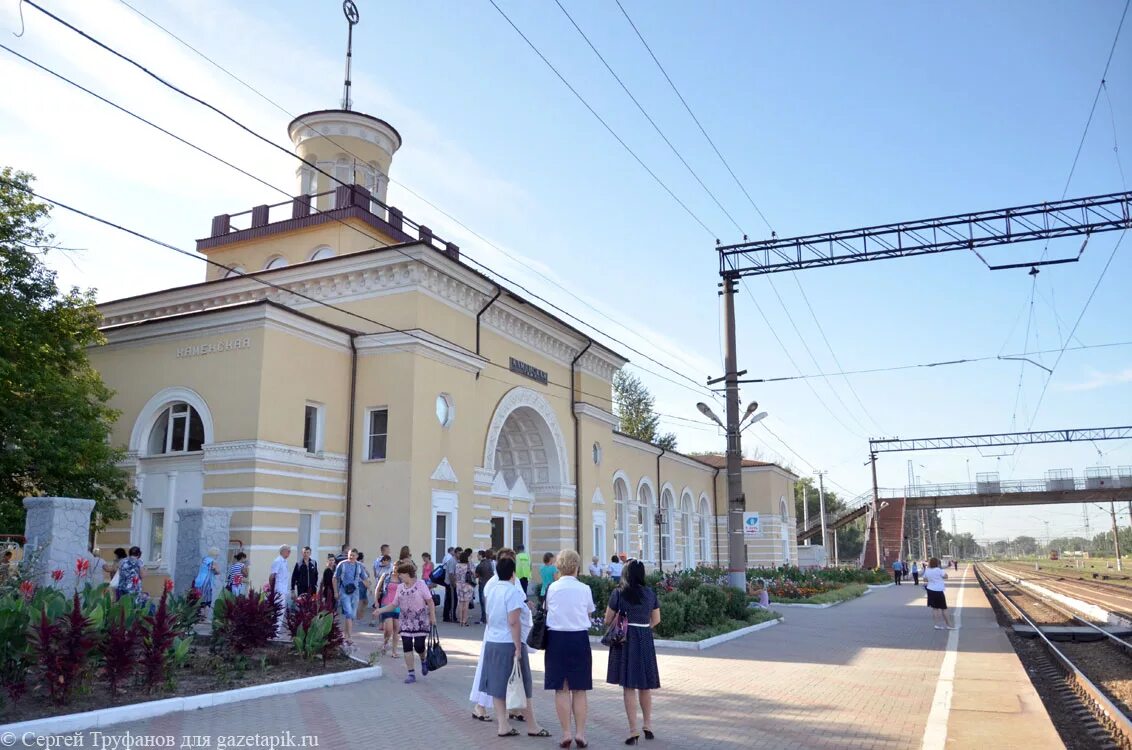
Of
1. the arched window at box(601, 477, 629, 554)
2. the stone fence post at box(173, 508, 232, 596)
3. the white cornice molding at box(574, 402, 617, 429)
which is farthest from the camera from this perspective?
the arched window at box(601, 477, 629, 554)

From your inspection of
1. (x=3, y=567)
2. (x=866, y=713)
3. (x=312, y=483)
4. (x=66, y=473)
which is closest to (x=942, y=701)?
(x=866, y=713)

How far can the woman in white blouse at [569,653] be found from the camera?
7.00 m

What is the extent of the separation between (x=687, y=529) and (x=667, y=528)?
2.87 meters

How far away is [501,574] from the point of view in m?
7.68

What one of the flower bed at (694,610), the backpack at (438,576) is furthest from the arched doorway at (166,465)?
the flower bed at (694,610)

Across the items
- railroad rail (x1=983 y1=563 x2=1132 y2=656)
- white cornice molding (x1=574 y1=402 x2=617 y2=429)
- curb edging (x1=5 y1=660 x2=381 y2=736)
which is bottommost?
railroad rail (x1=983 y1=563 x2=1132 y2=656)

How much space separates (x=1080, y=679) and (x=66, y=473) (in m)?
17.9

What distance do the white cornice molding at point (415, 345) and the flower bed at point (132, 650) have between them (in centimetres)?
933

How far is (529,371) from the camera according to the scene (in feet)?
81.3

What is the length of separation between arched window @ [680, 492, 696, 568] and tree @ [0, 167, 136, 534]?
1159 inches

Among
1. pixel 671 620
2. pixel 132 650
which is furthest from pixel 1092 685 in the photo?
pixel 132 650

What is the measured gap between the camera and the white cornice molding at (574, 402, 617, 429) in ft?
89.6

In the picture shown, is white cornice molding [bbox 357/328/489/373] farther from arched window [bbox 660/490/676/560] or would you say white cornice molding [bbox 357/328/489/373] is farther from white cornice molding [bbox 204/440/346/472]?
arched window [bbox 660/490/676/560]

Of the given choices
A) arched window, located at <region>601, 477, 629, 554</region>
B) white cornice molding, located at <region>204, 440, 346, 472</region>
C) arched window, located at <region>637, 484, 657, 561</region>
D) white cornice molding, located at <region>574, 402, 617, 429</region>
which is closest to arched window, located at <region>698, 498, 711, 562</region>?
arched window, located at <region>637, 484, 657, 561</region>
